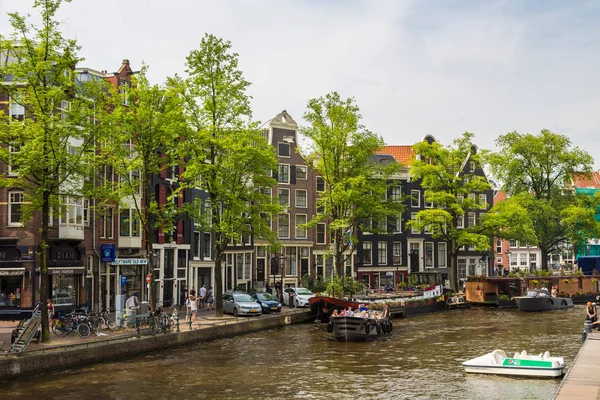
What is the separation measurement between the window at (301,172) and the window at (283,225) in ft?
13.0

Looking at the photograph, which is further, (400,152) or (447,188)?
(400,152)

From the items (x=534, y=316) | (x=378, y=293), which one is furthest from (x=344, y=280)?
(x=534, y=316)

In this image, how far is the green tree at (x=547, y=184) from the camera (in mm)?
71375

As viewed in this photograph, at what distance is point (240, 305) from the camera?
147ft

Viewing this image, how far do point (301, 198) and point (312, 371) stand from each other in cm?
4170

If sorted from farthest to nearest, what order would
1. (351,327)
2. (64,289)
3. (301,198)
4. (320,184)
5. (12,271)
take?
(320,184) → (301,198) → (64,289) → (12,271) → (351,327)

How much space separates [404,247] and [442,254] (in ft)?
21.8

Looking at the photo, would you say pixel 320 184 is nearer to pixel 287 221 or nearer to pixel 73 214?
pixel 287 221

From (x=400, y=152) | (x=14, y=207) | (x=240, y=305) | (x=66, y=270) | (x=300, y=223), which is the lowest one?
(x=240, y=305)

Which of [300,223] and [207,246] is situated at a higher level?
[300,223]

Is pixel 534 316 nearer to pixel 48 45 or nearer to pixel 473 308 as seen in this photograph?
pixel 473 308

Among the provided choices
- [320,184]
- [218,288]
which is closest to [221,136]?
[218,288]

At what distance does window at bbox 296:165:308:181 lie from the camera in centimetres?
6869

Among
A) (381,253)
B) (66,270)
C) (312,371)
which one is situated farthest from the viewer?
(381,253)
